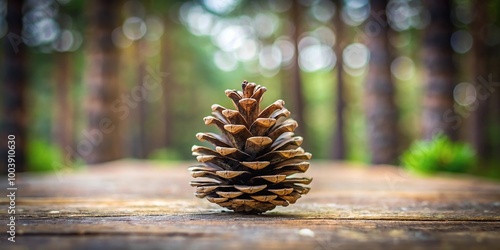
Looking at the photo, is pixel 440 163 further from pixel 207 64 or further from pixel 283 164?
pixel 207 64

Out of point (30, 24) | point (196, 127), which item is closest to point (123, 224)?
point (30, 24)

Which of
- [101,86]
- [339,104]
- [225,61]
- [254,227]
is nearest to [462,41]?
[339,104]

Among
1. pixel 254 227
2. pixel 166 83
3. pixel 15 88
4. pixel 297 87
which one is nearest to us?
pixel 254 227

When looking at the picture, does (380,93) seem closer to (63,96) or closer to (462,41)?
(462,41)

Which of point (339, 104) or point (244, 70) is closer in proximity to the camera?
point (339, 104)

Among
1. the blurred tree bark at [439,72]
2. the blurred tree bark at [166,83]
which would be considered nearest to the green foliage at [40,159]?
the blurred tree bark at [439,72]

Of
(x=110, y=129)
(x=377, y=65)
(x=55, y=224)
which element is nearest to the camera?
(x=55, y=224)

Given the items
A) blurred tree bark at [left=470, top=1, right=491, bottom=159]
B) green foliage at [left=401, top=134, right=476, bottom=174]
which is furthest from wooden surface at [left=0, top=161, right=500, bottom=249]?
blurred tree bark at [left=470, top=1, right=491, bottom=159]
